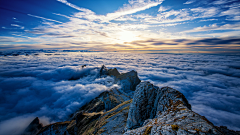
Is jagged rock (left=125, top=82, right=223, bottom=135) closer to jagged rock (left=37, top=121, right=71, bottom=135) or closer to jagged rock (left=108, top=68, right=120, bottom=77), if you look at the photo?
jagged rock (left=37, top=121, right=71, bottom=135)

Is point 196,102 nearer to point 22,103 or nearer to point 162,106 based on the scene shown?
point 162,106

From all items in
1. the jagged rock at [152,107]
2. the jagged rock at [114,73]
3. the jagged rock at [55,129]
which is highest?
the jagged rock at [152,107]

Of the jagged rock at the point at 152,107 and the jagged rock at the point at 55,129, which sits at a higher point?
the jagged rock at the point at 152,107

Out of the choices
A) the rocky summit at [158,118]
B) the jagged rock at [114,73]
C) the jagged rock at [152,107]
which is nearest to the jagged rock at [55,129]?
the rocky summit at [158,118]

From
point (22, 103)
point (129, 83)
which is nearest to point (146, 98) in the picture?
point (129, 83)

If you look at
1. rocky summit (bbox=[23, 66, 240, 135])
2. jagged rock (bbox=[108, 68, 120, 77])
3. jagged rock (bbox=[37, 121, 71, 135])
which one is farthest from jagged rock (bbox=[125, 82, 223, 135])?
jagged rock (bbox=[108, 68, 120, 77])

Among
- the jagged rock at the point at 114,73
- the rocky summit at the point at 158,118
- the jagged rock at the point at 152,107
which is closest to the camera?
the rocky summit at the point at 158,118

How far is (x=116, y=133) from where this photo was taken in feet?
26.8

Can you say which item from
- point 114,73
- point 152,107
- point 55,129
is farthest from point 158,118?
point 114,73

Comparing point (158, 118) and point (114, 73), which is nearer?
point (158, 118)

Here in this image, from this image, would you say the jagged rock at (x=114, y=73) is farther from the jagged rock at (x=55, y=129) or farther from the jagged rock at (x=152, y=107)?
the jagged rock at (x=152, y=107)

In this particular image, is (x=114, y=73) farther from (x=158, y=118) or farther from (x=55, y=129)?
(x=158, y=118)

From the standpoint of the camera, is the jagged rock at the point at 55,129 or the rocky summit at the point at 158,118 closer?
the rocky summit at the point at 158,118

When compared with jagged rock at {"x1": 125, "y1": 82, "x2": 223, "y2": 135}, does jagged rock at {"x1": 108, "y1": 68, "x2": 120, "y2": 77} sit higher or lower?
lower
